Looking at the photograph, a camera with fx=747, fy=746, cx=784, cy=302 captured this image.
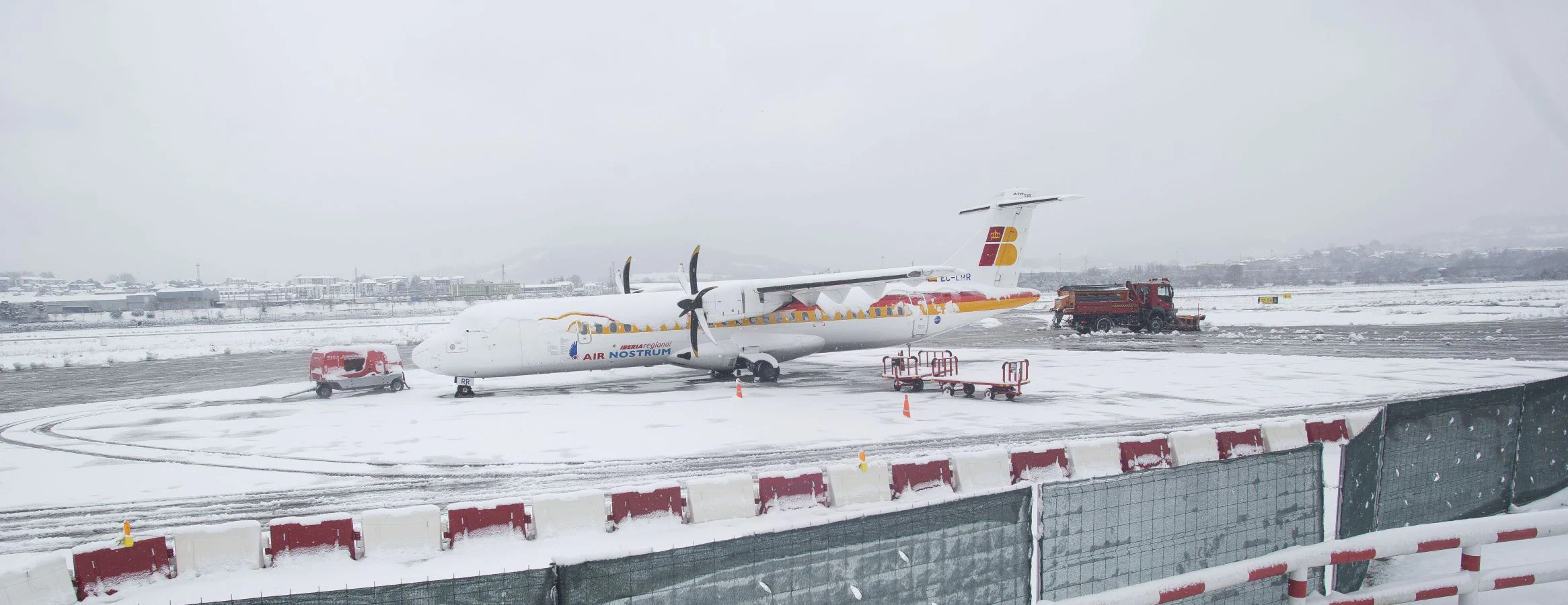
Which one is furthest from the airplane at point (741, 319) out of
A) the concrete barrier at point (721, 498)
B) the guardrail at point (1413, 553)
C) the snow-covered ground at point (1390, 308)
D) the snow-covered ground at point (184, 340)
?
the snow-covered ground at point (184, 340)

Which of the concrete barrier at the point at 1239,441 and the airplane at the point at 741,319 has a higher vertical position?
the airplane at the point at 741,319

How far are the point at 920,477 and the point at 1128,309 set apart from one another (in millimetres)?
31601

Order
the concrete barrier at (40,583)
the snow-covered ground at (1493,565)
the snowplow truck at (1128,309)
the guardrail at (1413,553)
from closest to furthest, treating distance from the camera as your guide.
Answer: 1. the guardrail at (1413,553)
2. the snow-covered ground at (1493,565)
3. the concrete barrier at (40,583)
4. the snowplow truck at (1128,309)

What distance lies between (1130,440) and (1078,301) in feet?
95.7

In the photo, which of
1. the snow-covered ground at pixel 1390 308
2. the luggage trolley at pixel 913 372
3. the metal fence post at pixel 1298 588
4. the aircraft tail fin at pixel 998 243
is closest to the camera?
the metal fence post at pixel 1298 588

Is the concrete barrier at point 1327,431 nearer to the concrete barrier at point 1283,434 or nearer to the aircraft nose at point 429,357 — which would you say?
the concrete barrier at point 1283,434

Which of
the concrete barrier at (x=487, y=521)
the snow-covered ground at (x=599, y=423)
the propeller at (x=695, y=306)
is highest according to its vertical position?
the propeller at (x=695, y=306)

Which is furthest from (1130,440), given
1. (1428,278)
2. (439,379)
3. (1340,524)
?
(1428,278)

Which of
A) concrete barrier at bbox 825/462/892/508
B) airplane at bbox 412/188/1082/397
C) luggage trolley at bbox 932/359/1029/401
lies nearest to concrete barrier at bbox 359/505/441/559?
concrete barrier at bbox 825/462/892/508

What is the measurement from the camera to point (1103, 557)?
5.07 m

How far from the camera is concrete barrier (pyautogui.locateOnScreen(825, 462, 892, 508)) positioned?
30.1 feet

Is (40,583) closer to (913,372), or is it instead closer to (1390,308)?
(913,372)

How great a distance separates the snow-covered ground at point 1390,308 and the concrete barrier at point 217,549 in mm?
43253

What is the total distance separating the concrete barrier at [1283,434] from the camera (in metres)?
10.5
